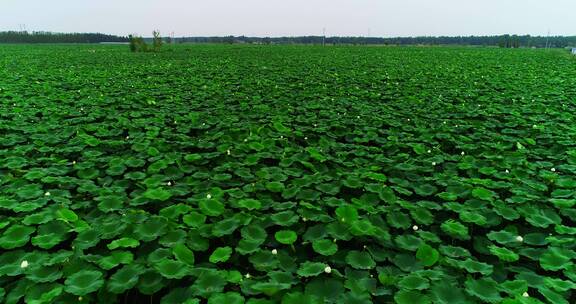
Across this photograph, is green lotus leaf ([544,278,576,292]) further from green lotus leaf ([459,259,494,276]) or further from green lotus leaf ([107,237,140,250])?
green lotus leaf ([107,237,140,250])

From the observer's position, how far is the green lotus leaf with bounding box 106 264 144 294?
205cm

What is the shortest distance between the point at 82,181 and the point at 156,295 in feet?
6.19

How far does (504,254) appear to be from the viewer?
2.43 meters

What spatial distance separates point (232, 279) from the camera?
218cm

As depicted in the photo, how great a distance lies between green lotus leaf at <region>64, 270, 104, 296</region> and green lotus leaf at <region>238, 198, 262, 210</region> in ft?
3.90

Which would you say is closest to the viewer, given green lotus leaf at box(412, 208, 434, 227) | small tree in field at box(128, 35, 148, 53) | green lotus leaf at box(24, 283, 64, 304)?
green lotus leaf at box(24, 283, 64, 304)

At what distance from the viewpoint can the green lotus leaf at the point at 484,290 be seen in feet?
6.57

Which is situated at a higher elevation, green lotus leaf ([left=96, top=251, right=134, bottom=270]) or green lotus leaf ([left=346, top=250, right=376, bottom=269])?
green lotus leaf ([left=96, top=251, right=134, bottom=270])

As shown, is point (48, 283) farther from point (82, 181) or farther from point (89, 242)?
point (82, 181)

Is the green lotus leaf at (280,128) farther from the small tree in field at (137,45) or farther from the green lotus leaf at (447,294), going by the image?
the small tree in field at (137,45)

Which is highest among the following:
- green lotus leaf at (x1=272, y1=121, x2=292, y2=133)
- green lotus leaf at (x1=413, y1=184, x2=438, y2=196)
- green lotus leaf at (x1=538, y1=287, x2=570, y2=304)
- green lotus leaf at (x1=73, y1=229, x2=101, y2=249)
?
green lotus leaf at (x1=272, y1=121, x2=292, y2=133)

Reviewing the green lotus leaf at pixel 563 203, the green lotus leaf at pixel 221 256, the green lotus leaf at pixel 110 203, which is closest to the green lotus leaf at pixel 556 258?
the green lotus leaf at pixel 563 203

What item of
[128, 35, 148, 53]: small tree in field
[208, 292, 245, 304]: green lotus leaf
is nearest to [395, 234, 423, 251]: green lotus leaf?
[208, 292, 245, 304]: green lotus leaf

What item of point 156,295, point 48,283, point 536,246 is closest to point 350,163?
point 536,246
